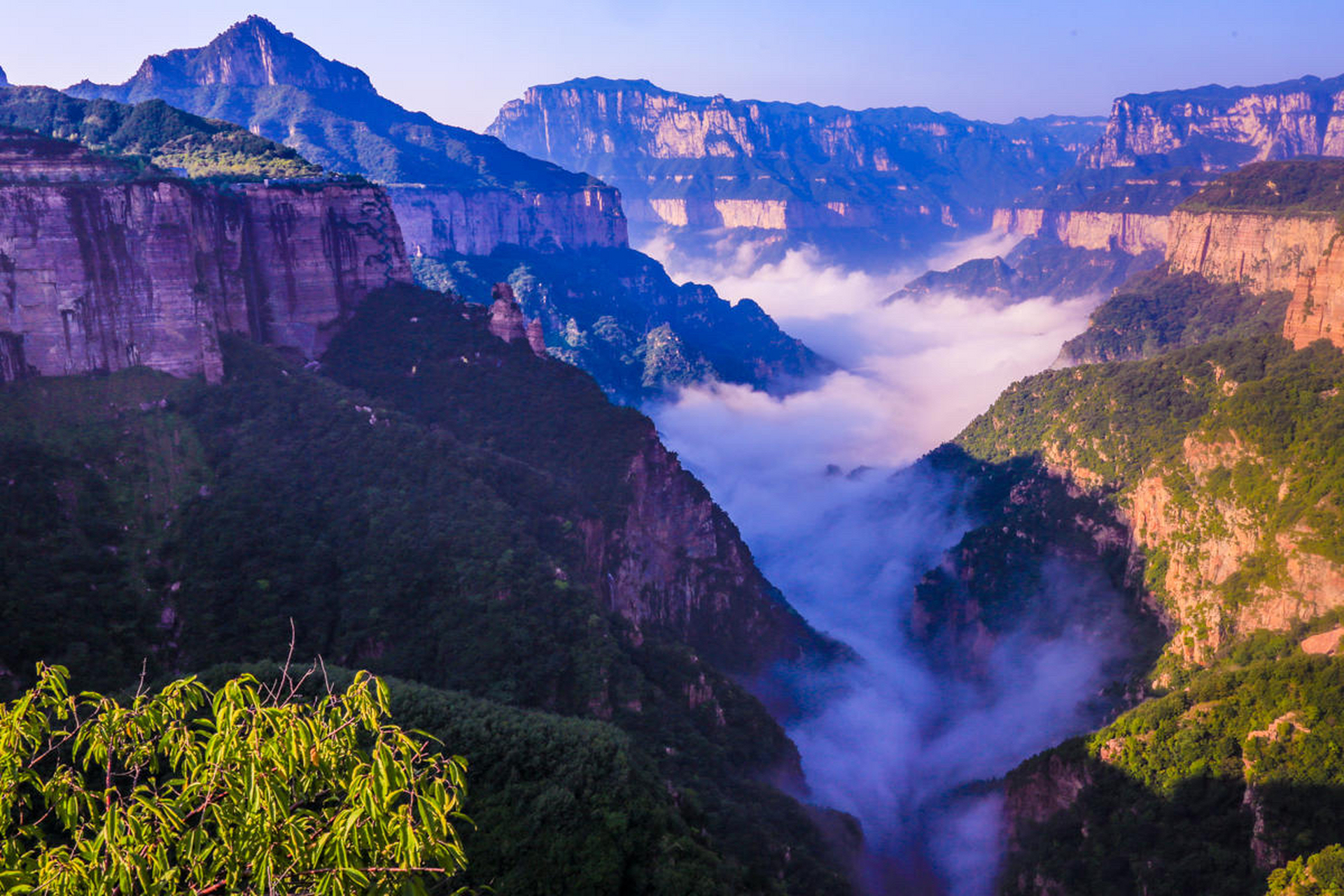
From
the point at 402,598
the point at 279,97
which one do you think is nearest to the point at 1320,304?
the point at 402,598

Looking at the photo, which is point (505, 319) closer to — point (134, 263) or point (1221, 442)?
point (134, 263)

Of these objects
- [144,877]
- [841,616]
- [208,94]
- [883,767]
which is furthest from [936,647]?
[208,94]

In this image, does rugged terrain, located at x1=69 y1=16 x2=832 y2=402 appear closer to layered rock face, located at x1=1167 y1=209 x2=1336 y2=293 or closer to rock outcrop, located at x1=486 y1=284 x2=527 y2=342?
rock outcrop, located at x1=486 y1=284 x2=527 y2=342

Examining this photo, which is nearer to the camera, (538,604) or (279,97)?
(538,604)

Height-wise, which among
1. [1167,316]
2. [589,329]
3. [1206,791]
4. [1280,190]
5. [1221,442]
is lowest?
[1206,791]

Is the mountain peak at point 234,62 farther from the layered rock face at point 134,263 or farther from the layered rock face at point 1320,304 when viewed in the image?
the layered rock face at point 1320,304
